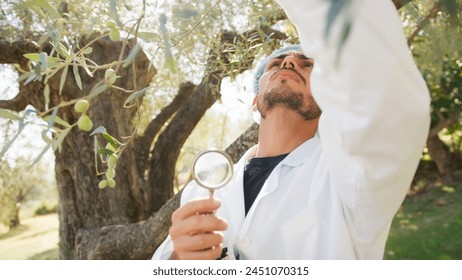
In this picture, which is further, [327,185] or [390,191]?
[327,185]

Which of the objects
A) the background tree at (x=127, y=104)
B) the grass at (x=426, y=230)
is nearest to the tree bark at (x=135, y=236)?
the background tree at (x=127, y=104)

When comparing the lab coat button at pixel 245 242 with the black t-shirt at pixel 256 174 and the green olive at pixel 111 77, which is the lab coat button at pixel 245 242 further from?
the green olive at pixel 111 77

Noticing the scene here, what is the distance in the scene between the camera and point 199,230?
4.66 ft

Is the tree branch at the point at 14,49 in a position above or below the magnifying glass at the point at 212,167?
above

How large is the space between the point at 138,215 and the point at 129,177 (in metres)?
0.36

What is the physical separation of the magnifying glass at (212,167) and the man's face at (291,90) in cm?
53

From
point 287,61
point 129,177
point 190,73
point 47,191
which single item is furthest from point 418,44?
point 47,191

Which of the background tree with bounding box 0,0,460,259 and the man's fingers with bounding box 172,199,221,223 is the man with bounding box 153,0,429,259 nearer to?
the man's fingers with bounding box 172,199,221,223

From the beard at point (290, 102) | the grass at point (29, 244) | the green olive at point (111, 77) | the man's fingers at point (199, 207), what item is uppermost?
the green olive at point (111, 77)

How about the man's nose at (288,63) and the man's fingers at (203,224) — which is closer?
the man's fingers at (203,224)

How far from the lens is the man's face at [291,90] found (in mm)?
1924

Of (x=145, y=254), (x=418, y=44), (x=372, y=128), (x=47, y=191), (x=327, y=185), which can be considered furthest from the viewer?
(x=47, y=191)

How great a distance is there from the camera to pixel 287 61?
1.99 m
